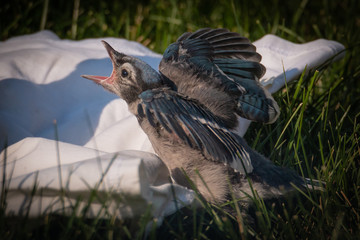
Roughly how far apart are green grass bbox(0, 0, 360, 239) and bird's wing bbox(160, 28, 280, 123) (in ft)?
0.65

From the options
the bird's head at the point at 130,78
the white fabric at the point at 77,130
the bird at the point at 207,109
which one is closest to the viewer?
the white fabric at the point at 77,130

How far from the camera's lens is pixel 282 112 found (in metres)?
1.75

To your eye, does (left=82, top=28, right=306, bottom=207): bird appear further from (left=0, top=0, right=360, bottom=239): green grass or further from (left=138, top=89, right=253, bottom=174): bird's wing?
(left=0, top=0, right=360, bottom=239): green grass

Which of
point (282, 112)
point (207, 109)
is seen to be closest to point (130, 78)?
point (207, 109)

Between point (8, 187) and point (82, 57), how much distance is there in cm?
103

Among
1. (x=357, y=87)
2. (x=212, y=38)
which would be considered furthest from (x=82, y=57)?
(x=357, y=87)

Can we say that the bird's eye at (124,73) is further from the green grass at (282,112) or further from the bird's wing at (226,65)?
the green grass at (282,112)

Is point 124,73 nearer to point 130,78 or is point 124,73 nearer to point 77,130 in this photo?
point 130,78

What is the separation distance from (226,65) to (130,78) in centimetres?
37

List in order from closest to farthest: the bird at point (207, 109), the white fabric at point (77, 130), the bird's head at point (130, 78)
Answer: the white fabric at point (77, 130) → the bird at point (207, 109) → the bird's head at point (130, 78)

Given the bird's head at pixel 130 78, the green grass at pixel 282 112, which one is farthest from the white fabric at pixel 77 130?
the bird's head at pixel 130 78

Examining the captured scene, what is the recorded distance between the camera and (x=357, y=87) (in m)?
2.20

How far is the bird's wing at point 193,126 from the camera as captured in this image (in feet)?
3.93

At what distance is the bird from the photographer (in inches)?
48.7
